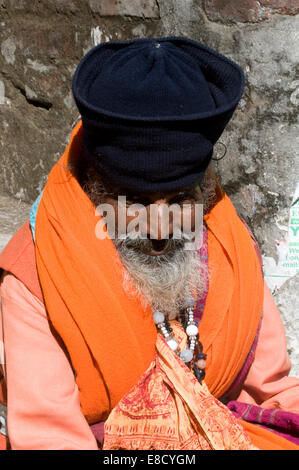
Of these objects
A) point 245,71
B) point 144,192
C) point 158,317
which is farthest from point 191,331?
point 245,71

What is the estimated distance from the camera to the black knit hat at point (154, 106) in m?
1.63

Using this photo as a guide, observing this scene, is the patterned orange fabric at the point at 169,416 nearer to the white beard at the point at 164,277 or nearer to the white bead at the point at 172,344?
the white bead at the point at 172,344

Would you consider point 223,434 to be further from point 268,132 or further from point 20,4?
point 20,4

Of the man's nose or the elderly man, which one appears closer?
the elderly man

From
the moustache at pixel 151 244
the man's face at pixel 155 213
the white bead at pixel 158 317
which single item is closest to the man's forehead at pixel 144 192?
the man's face at pixel 155 213

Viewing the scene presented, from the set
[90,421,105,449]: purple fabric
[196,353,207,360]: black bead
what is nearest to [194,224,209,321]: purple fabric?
[196,353,207,360]: black bead

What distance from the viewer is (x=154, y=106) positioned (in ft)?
5.33

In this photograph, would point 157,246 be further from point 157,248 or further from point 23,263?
point 23,263

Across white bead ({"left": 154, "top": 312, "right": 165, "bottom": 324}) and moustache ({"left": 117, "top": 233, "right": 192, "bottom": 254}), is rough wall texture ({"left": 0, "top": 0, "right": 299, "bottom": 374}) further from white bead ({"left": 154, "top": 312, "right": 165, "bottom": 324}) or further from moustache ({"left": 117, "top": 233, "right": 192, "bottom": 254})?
white bead ({"left": 154, "top": 312, "right": 165, "bottom": 324})

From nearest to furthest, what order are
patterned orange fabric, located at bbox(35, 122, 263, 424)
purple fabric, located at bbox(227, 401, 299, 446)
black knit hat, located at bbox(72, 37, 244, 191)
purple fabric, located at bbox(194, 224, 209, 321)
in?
black knit hat, located at bbox(72, 37, 244, 191) → patterned orange fabric, located at bbox(35, 122, 263, 424) → purple fabric, located at bbox(227, 401, 299, 446) → purple fabric, located at bbox(194, 224, 209, 321)

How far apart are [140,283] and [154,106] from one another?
22.3 inches

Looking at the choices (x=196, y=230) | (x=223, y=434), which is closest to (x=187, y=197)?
(x=196, y=230)

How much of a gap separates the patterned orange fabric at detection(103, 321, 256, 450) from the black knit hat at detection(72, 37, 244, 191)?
0.57m

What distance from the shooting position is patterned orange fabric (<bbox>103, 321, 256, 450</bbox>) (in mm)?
1827
